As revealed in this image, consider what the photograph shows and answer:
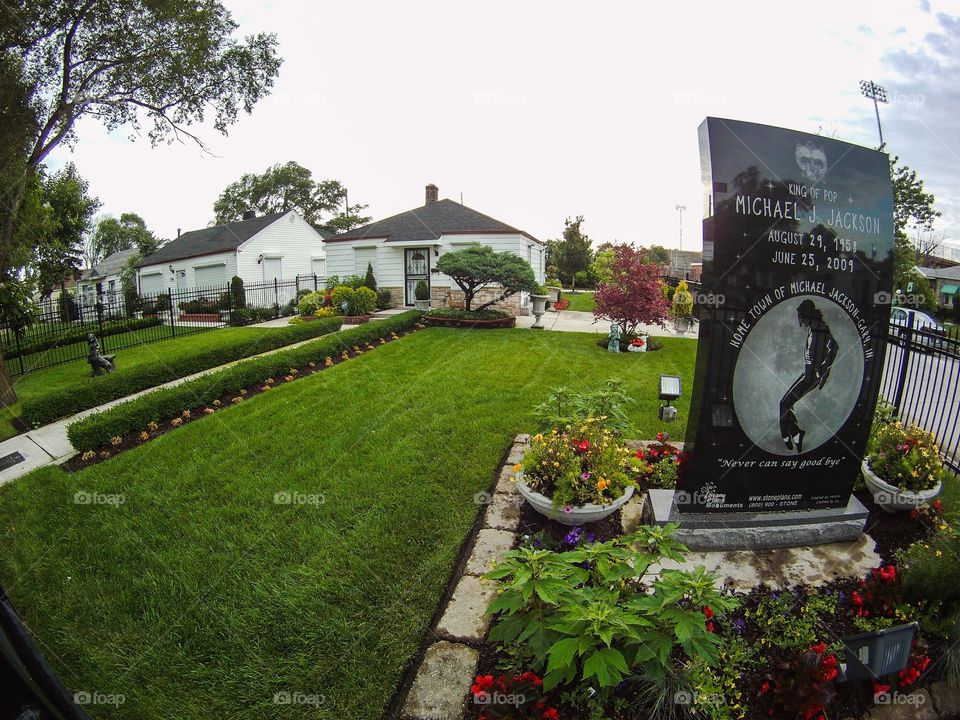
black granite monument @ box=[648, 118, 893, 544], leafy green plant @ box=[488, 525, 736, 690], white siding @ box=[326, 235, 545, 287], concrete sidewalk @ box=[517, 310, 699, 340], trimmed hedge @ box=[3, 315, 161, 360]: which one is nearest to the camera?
leafy green plant @ box=[488, 525, 736, 690]

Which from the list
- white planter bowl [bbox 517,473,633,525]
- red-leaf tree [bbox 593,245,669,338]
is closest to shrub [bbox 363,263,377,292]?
red-leaf tree [bbox 593,245,669,338]

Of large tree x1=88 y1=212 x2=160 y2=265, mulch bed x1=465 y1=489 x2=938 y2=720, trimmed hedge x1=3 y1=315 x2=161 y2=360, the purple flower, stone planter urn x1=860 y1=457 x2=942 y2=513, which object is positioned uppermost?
large tree x1=88 y1=212 x2=160 y2=265

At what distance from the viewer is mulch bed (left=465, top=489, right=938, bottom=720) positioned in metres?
2.24

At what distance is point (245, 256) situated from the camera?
73.8 ft

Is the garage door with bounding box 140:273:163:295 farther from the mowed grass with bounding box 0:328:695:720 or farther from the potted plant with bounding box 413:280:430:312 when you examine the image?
the mowed grass with bounding box 0:328:695:720

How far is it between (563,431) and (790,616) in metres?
2.10

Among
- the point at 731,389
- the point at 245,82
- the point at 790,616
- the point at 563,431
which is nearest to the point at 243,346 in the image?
the point at 245,82

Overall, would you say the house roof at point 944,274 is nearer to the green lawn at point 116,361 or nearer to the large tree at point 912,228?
the large tree at point 912,228

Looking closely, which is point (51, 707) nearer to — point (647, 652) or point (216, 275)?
point (647, 652)

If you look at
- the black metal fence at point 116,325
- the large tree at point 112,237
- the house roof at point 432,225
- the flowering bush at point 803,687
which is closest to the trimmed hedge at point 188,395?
the black metal fence at point 116,325

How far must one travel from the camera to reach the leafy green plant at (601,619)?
1.98 m

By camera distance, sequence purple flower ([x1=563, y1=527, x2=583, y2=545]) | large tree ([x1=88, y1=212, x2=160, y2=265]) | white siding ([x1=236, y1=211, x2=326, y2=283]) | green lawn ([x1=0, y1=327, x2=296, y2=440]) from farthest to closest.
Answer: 1. large tree ([x1=88, y1=212, x2=160, y2=265])
2. white siding ([x1=236, y1=211, x2=326, y2=283])
3. green lawn ([x1=0, y1=327, x2=296, y2=440])
4. purple flower ([x1=563, y1=527, x2=583, y2=545])

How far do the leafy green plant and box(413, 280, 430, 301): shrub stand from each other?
16026 millimetres

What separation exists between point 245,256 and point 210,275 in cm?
320
